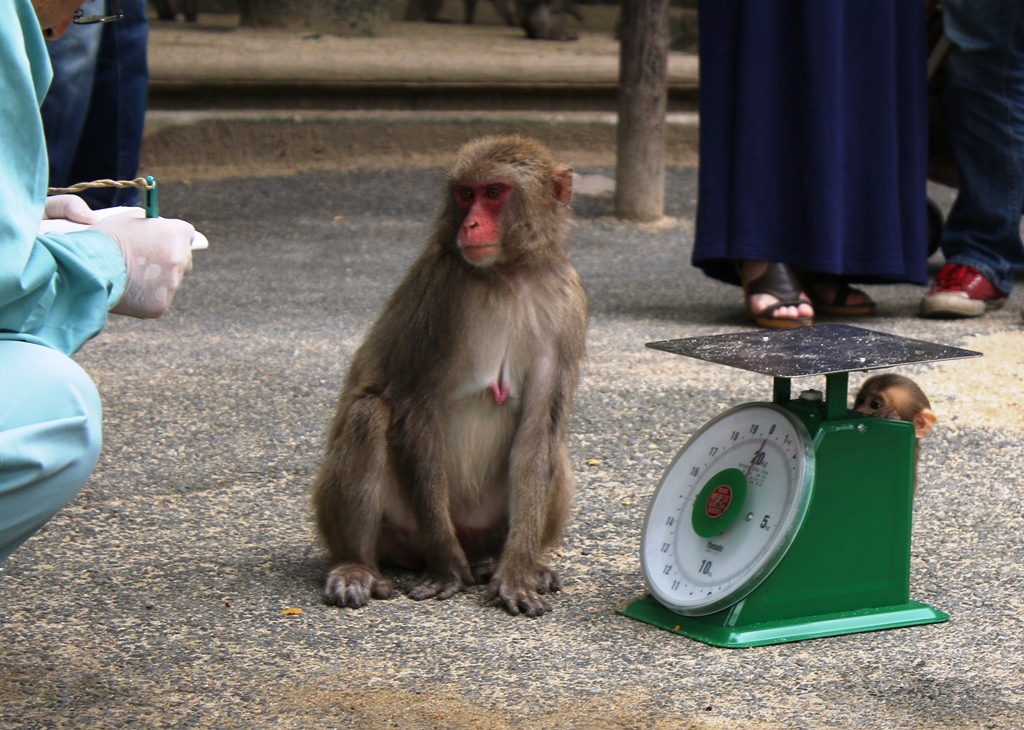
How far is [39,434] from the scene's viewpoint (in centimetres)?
178

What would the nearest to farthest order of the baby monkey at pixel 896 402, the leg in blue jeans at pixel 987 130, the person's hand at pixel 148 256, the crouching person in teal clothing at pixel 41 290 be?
the crouching person in teal clothing at pixel 41 290, the person's hand at pixel 148 256, the baby monkey at pixel 896 402, the leg in blue jeans at pixel 987 130

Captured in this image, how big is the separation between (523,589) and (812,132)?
2.56 m

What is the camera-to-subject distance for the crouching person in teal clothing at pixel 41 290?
171 cm

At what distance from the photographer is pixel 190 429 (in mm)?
3672

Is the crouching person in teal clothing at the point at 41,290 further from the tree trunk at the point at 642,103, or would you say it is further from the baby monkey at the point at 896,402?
the tree trunk at the point at 642,103

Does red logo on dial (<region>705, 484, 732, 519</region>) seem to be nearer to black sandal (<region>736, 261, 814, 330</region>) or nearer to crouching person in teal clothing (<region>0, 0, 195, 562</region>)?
crouching person in teal clothing (<region>0, 0, 195, 562</region>)

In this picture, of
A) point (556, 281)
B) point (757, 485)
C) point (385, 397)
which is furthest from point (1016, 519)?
point (385, 397)

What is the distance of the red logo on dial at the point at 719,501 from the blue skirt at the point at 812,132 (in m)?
2.38

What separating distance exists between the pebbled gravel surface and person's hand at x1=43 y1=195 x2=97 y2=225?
2.28 ft

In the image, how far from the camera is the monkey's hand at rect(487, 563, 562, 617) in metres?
2.54

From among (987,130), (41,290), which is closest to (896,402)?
(41,290)

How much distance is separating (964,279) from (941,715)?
10.1ft

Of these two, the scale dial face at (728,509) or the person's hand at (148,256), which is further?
the scale dial face at (728,509)

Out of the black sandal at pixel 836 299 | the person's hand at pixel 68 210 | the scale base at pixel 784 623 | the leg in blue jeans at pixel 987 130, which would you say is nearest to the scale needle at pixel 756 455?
the scale base at pixel 784 623
